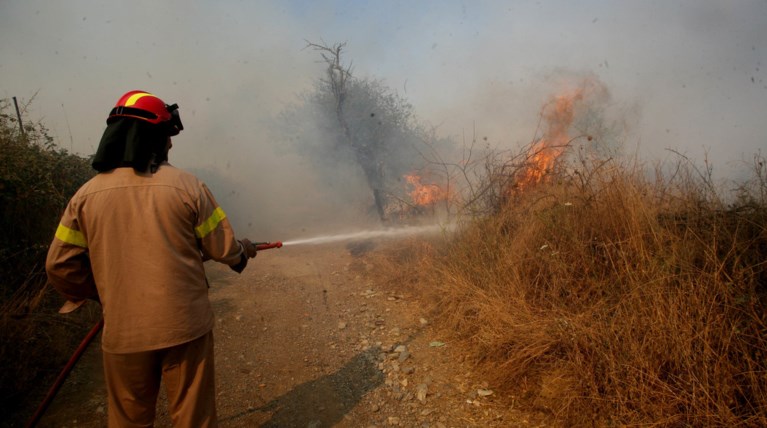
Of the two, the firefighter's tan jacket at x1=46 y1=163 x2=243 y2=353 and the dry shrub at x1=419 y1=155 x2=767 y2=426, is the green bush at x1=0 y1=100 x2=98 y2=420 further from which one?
the dry shrub at x1=419 y1=155 x2=767 y2=426

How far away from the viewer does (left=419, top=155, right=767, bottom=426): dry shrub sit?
2.11 meters

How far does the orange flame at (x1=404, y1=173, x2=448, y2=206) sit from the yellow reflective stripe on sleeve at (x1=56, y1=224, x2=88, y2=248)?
5609mm

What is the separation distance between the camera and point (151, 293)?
182 centimetres

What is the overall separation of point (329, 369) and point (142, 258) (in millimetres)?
2268

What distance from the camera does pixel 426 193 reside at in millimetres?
8523

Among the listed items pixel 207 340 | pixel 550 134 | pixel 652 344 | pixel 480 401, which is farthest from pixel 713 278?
pixel 550 134

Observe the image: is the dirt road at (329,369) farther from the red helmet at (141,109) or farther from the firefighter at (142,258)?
the red helmet at (141,109)

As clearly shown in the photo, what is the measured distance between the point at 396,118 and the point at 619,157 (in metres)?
9.78

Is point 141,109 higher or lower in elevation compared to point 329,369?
higher

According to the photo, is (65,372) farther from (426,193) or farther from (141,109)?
(426,193)

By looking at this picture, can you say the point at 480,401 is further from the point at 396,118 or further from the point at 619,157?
the point at 396,118

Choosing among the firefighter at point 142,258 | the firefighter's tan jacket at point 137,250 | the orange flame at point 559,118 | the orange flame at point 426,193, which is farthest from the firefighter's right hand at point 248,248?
the orange flame at point 559,118

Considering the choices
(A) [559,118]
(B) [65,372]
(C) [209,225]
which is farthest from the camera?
(A) [559,118]

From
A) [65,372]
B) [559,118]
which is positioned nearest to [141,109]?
[65,372]
